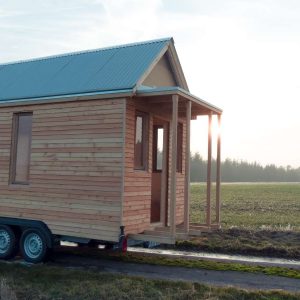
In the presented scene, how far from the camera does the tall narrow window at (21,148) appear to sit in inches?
462

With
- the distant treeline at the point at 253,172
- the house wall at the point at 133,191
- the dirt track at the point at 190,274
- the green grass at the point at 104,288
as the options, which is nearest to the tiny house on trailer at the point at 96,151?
the house wall at the point at 133,191

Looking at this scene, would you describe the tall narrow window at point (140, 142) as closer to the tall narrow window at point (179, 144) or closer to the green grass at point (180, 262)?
the tall narrow window at point (179, 144)

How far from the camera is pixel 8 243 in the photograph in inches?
446

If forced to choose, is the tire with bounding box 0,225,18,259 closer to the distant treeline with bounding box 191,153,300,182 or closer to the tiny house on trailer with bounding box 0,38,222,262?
the tiny house on trailer with bounding box 0,38,222,262

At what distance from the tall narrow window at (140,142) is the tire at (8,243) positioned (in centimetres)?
360

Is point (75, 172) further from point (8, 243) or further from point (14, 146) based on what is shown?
point (8, 243)

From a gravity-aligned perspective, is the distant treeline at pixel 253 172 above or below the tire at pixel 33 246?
above

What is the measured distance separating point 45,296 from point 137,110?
477 centimetres

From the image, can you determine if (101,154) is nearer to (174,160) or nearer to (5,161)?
(174,160)

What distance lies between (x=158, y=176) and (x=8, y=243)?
4.20 meters

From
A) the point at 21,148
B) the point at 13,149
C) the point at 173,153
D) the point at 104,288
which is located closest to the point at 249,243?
the point at 173,153

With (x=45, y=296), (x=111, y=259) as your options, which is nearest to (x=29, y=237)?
(x=111, y=259)

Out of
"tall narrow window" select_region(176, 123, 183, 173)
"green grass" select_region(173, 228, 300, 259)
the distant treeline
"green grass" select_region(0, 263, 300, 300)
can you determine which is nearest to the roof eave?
"tall narrow window" select_region(176, 123, 183, 173)

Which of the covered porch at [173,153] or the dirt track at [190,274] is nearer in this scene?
the dirt track at [190,274]
